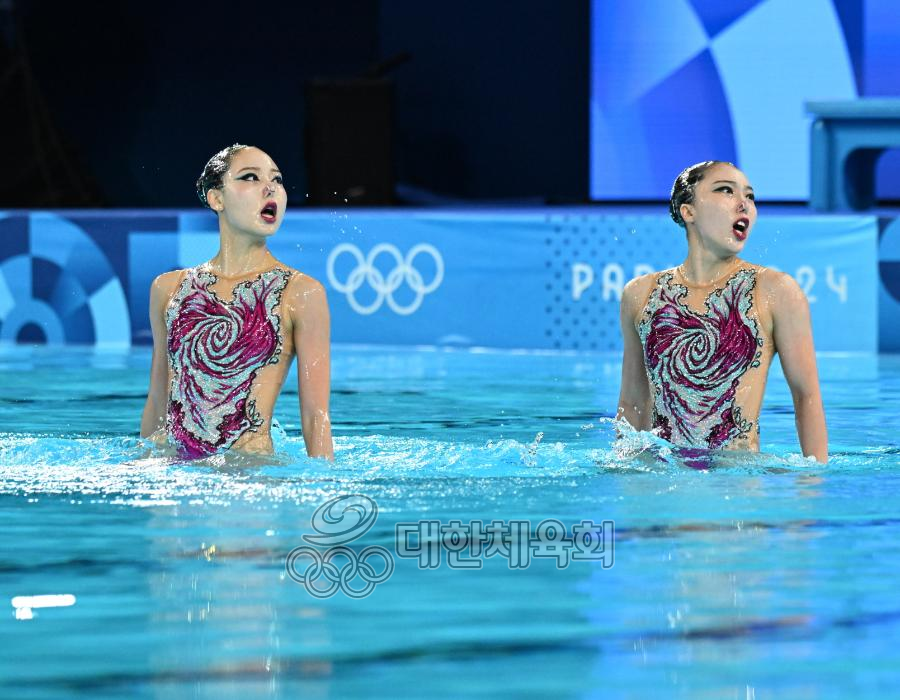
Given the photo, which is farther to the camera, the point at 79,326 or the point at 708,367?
the point at 79,326

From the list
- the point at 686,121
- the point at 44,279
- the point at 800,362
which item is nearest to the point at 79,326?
the point at 44,279

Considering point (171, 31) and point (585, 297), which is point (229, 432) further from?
point (171, 31)

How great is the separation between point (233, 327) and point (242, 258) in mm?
211

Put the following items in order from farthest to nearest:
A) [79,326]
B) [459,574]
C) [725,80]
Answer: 1. [725,80]
2. [79,326]
3. [459,574]

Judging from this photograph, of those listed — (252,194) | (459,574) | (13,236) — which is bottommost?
(459,574)

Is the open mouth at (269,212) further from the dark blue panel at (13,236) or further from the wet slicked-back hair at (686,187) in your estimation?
the dark blue panel at (13,236)

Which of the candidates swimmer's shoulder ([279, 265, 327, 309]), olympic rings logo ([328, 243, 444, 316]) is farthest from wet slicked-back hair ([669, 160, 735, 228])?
olympic rings logo ([328, 243, 444, 316])

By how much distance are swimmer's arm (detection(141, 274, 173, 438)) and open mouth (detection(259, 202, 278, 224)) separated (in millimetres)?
380

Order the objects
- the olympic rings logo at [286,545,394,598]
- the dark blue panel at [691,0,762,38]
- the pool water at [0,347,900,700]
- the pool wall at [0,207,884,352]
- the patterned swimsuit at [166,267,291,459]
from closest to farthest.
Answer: the pool water at [0,347,900,700] → the olympic rings logo at [286,545,394,598] → the patterned swimsuit at [166,267,291,459] → the pool wall at [0,207,884,352] → the dark blue panel at [691,0,762,38]

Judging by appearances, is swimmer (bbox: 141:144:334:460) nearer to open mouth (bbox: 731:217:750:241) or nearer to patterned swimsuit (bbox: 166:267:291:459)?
patterned swimsuit (bbox: 166:267:291:459)

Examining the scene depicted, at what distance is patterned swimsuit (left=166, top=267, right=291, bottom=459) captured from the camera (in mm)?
5004

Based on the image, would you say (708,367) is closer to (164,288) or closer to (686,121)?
(164,288)

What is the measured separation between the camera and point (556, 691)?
2.81 m

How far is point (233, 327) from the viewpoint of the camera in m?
5.02
